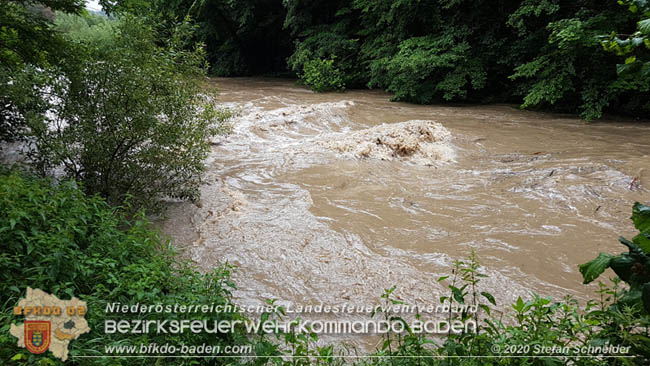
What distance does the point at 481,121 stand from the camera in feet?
33.3

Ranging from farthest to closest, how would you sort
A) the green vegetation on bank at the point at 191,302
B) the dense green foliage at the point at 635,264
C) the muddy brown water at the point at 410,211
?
1. the muddy brown water at the point at 410,211
2. the green vegetation on bank at the point at 191,302
3. the dense green foliage at the point at 635,264

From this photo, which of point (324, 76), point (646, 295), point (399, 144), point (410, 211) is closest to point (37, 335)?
point (646, 295)

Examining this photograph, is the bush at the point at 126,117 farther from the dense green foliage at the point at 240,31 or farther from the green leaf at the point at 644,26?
the dense green foliage at the point at 240,31

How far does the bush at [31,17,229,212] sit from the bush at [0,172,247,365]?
44.3 inches

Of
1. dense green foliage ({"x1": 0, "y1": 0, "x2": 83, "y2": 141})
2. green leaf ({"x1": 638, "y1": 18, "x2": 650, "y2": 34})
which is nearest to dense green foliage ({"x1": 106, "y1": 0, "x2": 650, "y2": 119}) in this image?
dense green foliage ({"x1": 0, "y1": 0, "x2": 83, "y2": 141})

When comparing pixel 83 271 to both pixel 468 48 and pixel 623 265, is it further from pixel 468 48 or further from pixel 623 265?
pixel 468 48

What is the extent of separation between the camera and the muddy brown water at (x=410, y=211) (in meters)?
3.61

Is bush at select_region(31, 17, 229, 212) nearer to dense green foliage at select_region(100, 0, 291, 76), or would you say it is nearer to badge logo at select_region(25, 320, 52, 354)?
badge logo at select_region(25, 320, 52, 354)

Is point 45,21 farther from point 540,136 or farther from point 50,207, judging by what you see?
point 540,136

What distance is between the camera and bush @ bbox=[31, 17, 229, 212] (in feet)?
13.7

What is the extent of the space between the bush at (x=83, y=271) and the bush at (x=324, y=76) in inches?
532

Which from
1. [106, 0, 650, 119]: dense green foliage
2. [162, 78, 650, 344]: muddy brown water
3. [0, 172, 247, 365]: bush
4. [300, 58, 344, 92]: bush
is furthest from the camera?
[300, 58, 344, 92]: bush

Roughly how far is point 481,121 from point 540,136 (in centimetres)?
195

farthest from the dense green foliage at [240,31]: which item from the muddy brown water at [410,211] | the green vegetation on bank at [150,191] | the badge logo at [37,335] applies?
the badge logo at [37,335]
